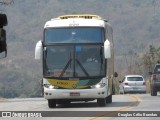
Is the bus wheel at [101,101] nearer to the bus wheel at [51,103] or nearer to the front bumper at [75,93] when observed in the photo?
the front bumper at [75,93]

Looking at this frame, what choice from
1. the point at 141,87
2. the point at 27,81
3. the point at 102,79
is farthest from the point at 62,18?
the point at 27,81

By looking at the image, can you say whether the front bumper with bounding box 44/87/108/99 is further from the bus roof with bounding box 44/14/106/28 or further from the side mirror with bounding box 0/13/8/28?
the side mirror with bounding box 0/13/8/28

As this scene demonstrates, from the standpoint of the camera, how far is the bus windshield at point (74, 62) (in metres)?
26.0

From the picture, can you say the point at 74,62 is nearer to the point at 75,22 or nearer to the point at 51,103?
the point at 75,22

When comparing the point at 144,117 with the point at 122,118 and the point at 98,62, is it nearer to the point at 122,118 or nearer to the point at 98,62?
the point at 122,118

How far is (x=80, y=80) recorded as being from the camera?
1020 inches

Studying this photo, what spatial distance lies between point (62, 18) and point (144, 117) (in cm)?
900

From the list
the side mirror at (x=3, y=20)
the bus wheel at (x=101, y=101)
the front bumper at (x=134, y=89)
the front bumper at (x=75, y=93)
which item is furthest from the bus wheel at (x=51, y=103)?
the front bumper at (x=134, y=89)

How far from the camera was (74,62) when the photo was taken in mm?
26062

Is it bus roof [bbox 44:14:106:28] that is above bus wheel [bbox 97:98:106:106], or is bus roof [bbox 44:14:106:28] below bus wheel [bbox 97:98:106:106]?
above

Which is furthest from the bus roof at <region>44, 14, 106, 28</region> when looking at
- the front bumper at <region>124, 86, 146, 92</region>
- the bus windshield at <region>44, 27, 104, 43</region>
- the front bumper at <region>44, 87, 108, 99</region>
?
the front bumper at <region>124, 86, 146, 92</region>

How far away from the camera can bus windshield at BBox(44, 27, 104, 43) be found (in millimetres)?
26219

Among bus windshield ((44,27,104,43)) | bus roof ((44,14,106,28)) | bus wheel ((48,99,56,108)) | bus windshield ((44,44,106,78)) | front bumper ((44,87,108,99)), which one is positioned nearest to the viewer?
front bumper ((44,87,108,99))

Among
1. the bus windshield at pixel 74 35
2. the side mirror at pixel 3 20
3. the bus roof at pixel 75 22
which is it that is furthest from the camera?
the bus roof at pixel 75 22
